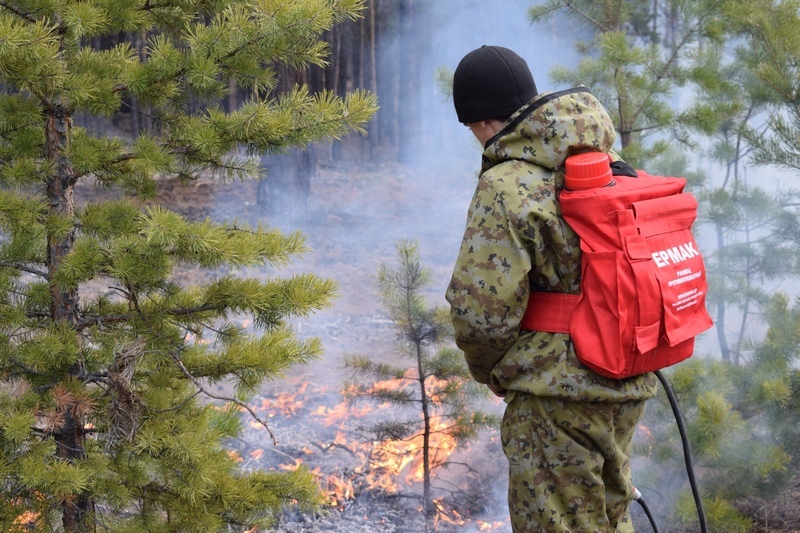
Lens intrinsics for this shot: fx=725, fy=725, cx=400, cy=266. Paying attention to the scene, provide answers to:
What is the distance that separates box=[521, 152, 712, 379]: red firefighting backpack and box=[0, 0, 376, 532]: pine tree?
92 centimetres

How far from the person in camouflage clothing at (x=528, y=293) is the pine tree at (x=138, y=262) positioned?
0.62 m

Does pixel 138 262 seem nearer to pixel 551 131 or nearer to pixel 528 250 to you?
pixel 528 250

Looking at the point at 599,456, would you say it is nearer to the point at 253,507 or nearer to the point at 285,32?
the point at 253,507

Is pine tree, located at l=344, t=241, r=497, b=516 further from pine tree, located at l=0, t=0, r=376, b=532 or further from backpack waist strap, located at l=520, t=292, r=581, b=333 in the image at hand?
backpack waist strap, located at l=520, t=292, r=581, b=333

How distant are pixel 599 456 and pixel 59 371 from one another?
1949 mm

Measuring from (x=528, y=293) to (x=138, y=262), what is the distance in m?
1.31

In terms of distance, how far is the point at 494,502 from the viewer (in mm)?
4434

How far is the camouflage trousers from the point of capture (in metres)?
2.21

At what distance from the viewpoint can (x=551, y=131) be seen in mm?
2141

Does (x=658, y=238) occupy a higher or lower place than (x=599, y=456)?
higher

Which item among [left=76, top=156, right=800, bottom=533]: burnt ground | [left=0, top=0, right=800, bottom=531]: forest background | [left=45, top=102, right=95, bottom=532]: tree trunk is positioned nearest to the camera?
[left=45, top=102, right=95, bottom=532]: tree trunk

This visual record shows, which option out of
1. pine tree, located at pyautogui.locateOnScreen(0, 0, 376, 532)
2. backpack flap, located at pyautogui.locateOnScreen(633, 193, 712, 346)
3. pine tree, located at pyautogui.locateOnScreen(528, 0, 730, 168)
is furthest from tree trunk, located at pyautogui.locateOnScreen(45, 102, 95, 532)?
pine tree, located at pyautogui.locateOnScreen(528, 0, 730, 168)

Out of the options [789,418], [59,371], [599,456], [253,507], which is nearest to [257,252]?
[59,371]

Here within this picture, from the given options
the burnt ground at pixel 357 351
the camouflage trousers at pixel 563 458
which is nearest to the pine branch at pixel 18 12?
the burnt ground at pixel 357 351
